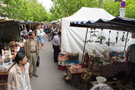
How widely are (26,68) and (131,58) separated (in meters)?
4.10

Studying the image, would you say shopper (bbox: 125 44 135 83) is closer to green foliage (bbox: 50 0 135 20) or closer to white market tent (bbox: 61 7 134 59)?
Result: white market tent (bbox: 61 7 134 59)

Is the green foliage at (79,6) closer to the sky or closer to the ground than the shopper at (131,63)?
closer to the sky

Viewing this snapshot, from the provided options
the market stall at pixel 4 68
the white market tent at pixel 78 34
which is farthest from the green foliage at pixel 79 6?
the market stall at pixel 4 68

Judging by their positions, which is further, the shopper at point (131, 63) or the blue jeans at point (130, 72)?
the blue jeans at point (130, 72)

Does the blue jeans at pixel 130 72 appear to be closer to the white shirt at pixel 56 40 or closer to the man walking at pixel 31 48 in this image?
the white shirt at pixel 56 40

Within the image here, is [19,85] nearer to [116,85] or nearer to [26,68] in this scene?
[26,68]

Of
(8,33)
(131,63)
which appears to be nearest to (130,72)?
(131,63)

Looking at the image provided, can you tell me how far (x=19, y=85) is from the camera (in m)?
2.45

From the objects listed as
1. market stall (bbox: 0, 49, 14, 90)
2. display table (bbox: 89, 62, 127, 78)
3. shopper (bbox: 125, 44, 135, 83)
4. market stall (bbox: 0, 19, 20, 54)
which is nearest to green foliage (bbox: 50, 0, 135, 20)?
market stall (bbox: 0, 19, 20, 54)

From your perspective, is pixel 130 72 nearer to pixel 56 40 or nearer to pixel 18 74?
pixel 56 40

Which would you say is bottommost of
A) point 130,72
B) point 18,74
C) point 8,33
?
point 130,72

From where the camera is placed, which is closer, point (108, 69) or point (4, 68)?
point (4, 68)

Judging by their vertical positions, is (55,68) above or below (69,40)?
below

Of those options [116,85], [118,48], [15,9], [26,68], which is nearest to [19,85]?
[26,68]
